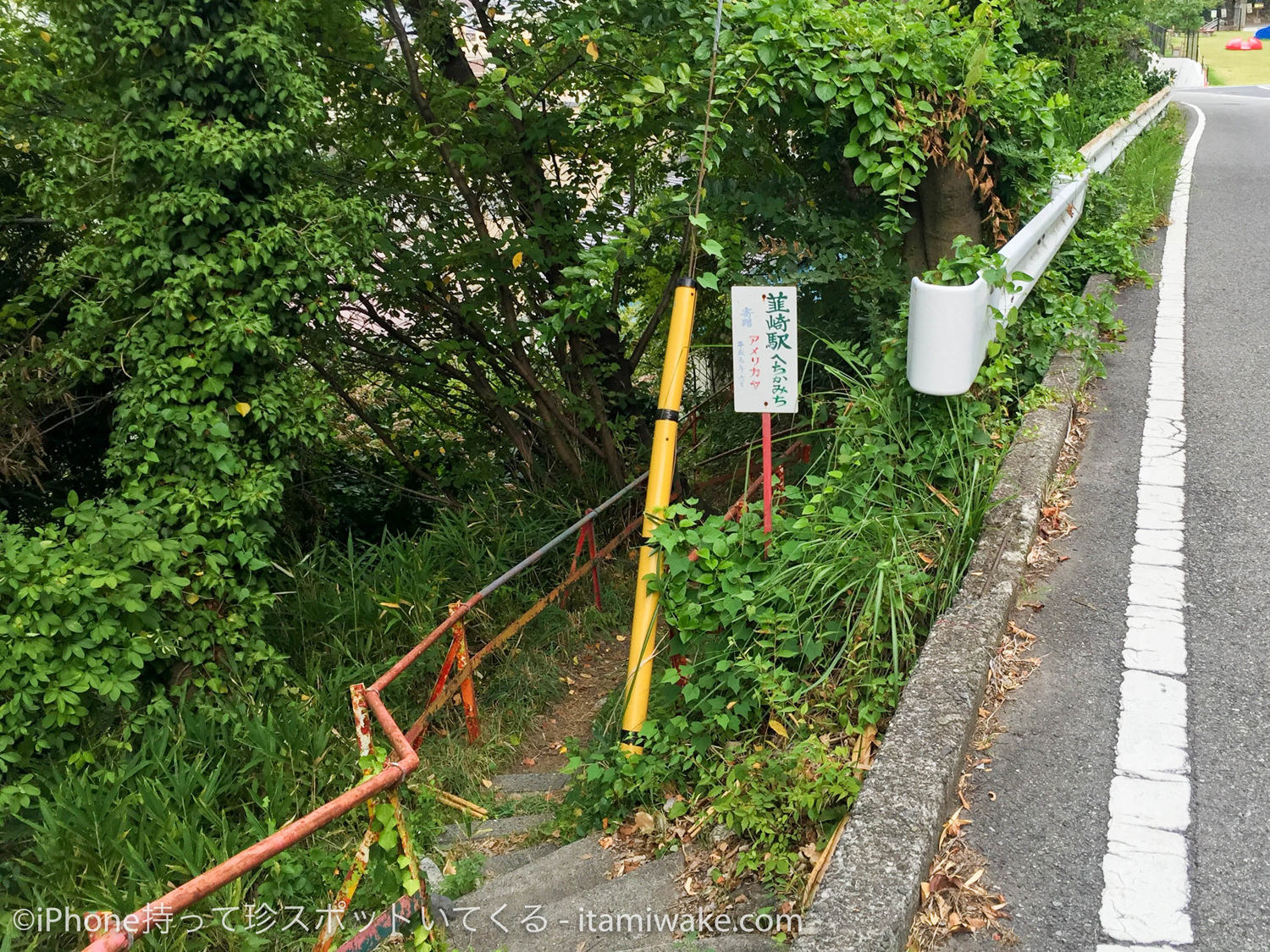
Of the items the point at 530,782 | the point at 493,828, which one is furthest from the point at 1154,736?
the point at 530,782

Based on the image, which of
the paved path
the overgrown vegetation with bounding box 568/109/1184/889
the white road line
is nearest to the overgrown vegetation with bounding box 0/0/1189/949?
the overgrown vegetation with bounding box 568/109/1184/889

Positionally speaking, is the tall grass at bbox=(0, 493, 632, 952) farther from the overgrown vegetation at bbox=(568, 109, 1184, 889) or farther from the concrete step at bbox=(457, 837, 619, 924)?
the overgrown vegetation at bbox=(568, 109, 1184, 889)

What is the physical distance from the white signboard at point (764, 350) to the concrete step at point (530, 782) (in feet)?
7.13

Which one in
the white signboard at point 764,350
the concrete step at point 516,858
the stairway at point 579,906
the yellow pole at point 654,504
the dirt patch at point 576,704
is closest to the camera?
the stairway at point 579,906

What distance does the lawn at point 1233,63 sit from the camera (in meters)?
48.4

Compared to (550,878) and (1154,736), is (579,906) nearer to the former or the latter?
(550,878)

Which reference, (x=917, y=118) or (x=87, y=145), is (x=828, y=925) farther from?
(x=87, y=145)

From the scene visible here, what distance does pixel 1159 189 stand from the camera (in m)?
10.3

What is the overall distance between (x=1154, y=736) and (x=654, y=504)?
212cm

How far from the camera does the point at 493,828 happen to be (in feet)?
15.3

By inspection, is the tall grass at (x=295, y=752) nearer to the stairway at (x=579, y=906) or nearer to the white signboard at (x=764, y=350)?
the stairway at (x=579, y=906)

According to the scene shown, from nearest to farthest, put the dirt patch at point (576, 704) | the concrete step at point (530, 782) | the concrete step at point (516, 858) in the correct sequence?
the concrete step at point (516, 858)
the concrete step at point (530, 782)
the dirt patch at point (576, 704)

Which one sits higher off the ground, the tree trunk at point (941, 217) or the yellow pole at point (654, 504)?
the tree trunk at point (941, 217)

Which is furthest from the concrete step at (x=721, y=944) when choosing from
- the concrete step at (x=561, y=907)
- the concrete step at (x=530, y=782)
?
the concrete step at (x=530, y=782)
